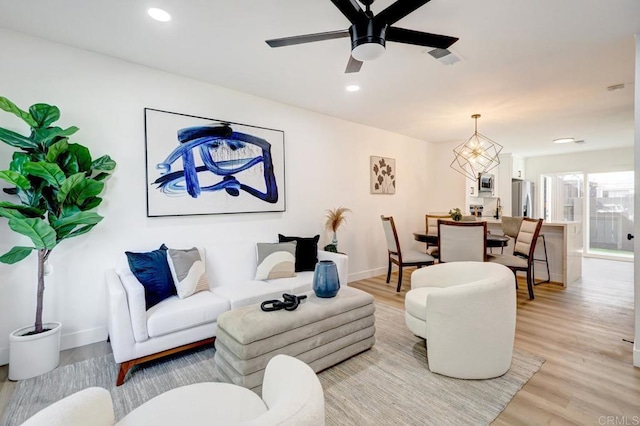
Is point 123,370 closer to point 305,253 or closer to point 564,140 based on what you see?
point 305,253

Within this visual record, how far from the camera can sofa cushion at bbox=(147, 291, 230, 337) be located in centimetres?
232

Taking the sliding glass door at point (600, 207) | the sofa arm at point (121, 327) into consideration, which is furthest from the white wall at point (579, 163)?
the sofa arm at point (121, 327)

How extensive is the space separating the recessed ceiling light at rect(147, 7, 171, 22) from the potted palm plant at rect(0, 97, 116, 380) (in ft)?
3.45

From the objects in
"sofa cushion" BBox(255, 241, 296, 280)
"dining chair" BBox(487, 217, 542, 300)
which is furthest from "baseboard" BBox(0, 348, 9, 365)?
"dining chair" BBox(487, 217, 542, 300)

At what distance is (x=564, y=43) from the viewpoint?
2541mm

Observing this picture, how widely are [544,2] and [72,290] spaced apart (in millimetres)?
4314

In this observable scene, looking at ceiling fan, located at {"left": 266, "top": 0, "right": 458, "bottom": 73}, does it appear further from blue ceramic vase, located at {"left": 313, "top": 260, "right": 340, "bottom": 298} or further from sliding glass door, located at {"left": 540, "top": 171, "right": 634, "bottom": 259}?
sliding glass door, located at {"left": 540, "top": 171, "right": 634, "bottom": 259}

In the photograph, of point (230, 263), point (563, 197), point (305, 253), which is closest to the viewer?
point (230, 263)

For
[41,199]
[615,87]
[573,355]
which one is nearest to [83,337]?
[41,199]

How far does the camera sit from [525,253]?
14.7 ft

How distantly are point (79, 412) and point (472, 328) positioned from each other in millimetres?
2213

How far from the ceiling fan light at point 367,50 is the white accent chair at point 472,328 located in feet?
5.63

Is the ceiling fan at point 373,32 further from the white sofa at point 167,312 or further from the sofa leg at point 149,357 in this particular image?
the sofa leg at point 149,357

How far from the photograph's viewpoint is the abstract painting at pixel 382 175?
5.29 meters
